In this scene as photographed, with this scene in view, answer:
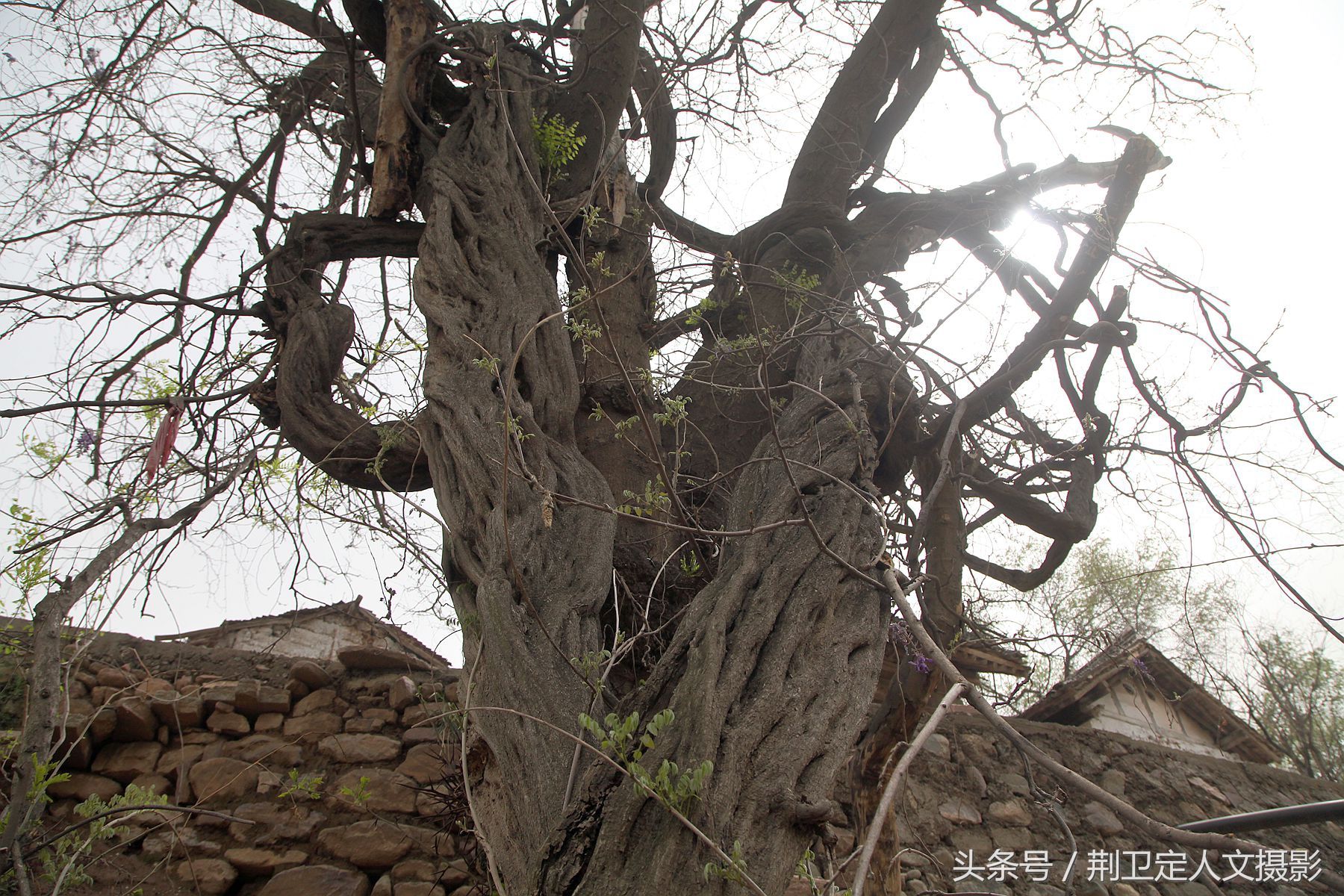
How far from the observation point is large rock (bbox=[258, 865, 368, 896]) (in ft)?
7.66

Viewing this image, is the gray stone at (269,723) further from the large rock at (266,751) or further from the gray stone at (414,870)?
the gray stone at (414,870)

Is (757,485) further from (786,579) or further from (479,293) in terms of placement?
(479,293)

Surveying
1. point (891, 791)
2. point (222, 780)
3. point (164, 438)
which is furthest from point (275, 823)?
point (891, 791)

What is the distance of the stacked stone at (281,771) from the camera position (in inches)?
94.1

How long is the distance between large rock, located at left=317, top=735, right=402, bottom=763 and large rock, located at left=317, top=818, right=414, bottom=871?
10.5 inches

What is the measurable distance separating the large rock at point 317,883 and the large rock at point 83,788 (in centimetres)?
67

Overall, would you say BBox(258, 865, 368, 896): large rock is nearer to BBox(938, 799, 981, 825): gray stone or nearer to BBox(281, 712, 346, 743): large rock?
BBox(281, 712, 346, 743): large rock

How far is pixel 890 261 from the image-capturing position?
3898 mm

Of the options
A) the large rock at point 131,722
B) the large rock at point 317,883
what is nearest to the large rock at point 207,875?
the large rock at point 317,883

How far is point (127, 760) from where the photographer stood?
104 inches

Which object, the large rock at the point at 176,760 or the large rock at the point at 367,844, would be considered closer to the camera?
the large rock at the point at 367,844

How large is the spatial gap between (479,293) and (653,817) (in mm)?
1736

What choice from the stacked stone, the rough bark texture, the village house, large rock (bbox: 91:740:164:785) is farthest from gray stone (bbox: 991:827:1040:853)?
large rock (bbox: 91:740:164:785)

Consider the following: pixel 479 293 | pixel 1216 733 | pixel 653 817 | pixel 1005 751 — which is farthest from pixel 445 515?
pixel 1216 733
